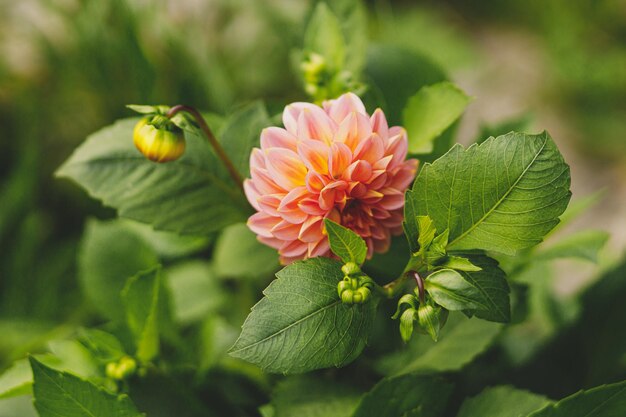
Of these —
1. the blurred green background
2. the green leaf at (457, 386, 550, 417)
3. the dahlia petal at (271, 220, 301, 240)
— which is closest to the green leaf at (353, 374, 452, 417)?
the green leaf at (457, 386, 550, 417)

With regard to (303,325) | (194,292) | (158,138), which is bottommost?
(194,292)

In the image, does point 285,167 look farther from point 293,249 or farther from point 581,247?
point 581,247

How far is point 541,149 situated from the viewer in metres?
0.37

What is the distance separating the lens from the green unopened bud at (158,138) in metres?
0.42

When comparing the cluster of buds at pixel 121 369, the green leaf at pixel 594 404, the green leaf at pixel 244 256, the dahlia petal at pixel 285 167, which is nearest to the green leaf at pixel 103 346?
the cluster of buds at pixel 121 369

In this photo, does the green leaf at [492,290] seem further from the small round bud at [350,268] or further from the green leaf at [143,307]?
the green leaf at [143,307]

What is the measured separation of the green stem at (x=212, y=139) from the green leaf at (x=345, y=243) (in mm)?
126

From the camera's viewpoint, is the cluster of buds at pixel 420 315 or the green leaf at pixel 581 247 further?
the green leaf at pixel 581 247

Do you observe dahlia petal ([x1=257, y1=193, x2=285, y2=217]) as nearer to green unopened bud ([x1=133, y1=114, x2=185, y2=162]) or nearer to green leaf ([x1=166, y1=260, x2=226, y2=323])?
green unopened bud ([x1=133, y1=114, x2=185, y2=162])

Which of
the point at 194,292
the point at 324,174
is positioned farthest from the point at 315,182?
the point at 194,292

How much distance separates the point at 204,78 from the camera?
3.09 ft

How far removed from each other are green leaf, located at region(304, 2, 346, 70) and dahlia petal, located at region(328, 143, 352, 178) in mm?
147

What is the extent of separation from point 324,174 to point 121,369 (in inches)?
9.1

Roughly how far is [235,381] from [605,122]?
1.22 meters
